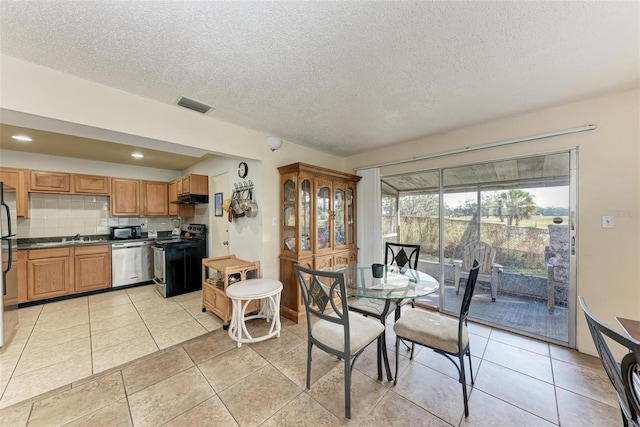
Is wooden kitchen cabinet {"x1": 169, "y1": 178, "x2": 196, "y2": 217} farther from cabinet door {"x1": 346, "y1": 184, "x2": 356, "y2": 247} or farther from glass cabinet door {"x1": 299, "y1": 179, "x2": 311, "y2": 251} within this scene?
cabinet door {"x1": 346, "y1": 184, "x2": 356, "y2": 247}

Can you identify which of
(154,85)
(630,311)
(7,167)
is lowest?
(630,311)

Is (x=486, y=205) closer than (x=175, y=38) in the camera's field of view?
No

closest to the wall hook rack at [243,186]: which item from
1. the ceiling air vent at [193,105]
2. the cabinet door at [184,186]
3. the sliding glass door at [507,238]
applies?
the ceiling air vent at [193,105]

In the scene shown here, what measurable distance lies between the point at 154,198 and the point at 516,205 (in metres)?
6.05

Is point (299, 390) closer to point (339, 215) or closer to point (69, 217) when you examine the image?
point (339, 215)

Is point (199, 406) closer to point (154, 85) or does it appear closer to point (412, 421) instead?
point (412, 421)

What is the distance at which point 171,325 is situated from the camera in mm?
2744

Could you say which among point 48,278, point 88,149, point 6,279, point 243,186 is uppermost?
point 88,149

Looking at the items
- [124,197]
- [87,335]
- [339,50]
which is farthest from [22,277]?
[339,50]

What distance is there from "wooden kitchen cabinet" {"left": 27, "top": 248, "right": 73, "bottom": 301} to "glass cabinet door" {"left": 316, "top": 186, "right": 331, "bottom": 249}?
3.97m

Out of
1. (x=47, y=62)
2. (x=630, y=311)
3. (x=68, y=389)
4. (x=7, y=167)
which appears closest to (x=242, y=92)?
(x=47, y=62)

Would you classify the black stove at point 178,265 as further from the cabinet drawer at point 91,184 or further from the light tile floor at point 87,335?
the cabinet drawer at point 91,184

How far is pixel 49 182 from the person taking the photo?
370cm

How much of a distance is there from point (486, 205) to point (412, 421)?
2435mm
